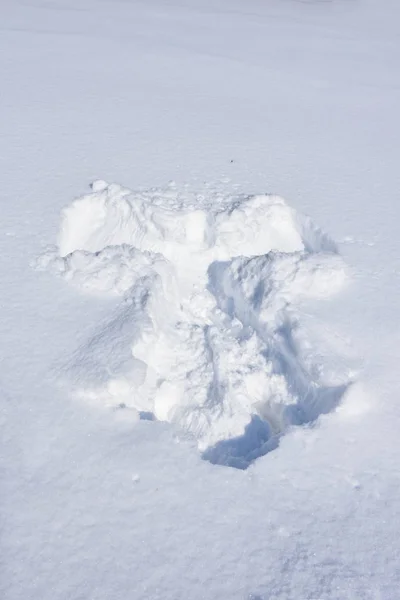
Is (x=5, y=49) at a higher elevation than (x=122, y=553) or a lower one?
higher

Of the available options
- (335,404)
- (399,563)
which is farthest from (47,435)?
(399,563)

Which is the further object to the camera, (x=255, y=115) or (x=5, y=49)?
(x=5, y=49)

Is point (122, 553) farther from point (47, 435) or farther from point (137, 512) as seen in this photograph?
point (47, 435)

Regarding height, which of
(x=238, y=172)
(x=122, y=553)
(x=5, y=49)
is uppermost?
(x=5, y=49)

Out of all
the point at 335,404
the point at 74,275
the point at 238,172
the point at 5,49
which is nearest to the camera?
the point at 335,404

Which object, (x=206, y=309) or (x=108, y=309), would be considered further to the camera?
(x=206, y=309)

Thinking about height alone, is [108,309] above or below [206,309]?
above
